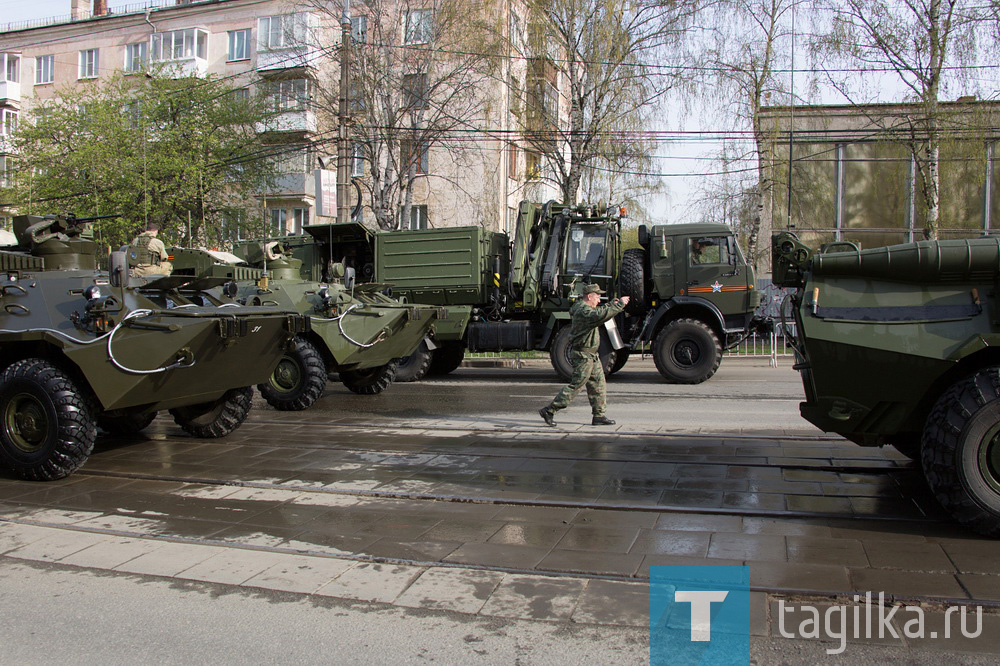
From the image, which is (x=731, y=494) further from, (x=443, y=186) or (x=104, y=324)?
(x=443, y=186)

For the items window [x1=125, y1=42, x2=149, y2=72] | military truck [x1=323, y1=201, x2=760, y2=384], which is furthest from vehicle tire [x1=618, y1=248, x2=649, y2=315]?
window [x1=125, y1=42, x2=149, y2=72]

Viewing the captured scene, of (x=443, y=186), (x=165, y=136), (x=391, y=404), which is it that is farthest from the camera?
(x=443, y=186)

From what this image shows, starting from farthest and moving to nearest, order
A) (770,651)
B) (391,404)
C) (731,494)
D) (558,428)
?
(391,404), (558,428), (731,494), (770,651)

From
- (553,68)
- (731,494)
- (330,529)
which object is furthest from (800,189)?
(330,529)

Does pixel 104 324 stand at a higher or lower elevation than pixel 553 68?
lower

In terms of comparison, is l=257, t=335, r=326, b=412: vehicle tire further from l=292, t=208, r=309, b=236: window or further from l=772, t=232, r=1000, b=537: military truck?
l=292, t=208, r=309, b=236: window

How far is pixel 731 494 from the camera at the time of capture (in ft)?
20.9

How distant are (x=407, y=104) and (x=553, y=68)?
4.45 m

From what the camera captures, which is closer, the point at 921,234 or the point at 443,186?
the point at 921,234

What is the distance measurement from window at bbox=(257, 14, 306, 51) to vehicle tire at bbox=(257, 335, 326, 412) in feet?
54.9

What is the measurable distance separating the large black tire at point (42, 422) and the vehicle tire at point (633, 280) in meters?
9.40

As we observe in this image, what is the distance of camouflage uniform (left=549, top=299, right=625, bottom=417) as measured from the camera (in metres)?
9.50

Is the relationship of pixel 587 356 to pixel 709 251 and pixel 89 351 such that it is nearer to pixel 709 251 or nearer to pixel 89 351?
pixel 89 351

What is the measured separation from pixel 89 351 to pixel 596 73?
18995 millimetres
